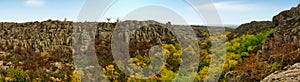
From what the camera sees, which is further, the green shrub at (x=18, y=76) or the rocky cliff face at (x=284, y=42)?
the green shrub at (x=18, y=76)

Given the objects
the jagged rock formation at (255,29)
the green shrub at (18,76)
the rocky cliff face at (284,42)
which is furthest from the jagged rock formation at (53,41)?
the rocky cliff face at (284,42)

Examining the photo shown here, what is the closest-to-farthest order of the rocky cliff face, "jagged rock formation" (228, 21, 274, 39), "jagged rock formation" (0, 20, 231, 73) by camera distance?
1. the rocky cliff face
2. "jagged rock formation" (228, 21, 274, 39)
3. "jagged rock formation" (0, 20, 231, 73)

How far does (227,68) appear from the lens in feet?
65.7

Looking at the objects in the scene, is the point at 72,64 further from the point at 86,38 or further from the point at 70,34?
the point at 70,34

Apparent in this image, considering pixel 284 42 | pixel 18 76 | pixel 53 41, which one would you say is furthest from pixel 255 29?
pixel 284 42

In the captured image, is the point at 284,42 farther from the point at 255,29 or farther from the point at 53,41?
the point at 53,41

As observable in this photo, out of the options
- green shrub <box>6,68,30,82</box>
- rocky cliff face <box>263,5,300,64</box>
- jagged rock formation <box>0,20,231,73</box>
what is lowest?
green shrub <box>6,68,30,82</box>

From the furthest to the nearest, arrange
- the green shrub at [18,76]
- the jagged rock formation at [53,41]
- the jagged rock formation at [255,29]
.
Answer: the jagged rock formation at [53,41], the jagged rock formation at [255,29], the green shrub at [18,76]

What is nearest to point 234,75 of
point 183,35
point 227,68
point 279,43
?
point 279,43

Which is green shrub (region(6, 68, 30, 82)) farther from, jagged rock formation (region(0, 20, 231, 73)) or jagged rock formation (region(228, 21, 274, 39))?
jagged rock formation (region(228, 21, 274, 39))

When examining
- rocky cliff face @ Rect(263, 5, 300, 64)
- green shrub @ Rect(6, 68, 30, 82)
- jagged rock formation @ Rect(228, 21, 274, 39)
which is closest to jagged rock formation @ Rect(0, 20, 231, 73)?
green shrub @ Rect(6, 68, 30, 82)

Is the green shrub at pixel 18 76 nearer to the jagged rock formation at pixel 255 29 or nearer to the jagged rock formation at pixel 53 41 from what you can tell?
the jagged rock formation at pixel 53 41

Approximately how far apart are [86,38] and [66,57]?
21.9 ft

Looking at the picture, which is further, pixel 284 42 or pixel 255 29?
pixel 255 29
